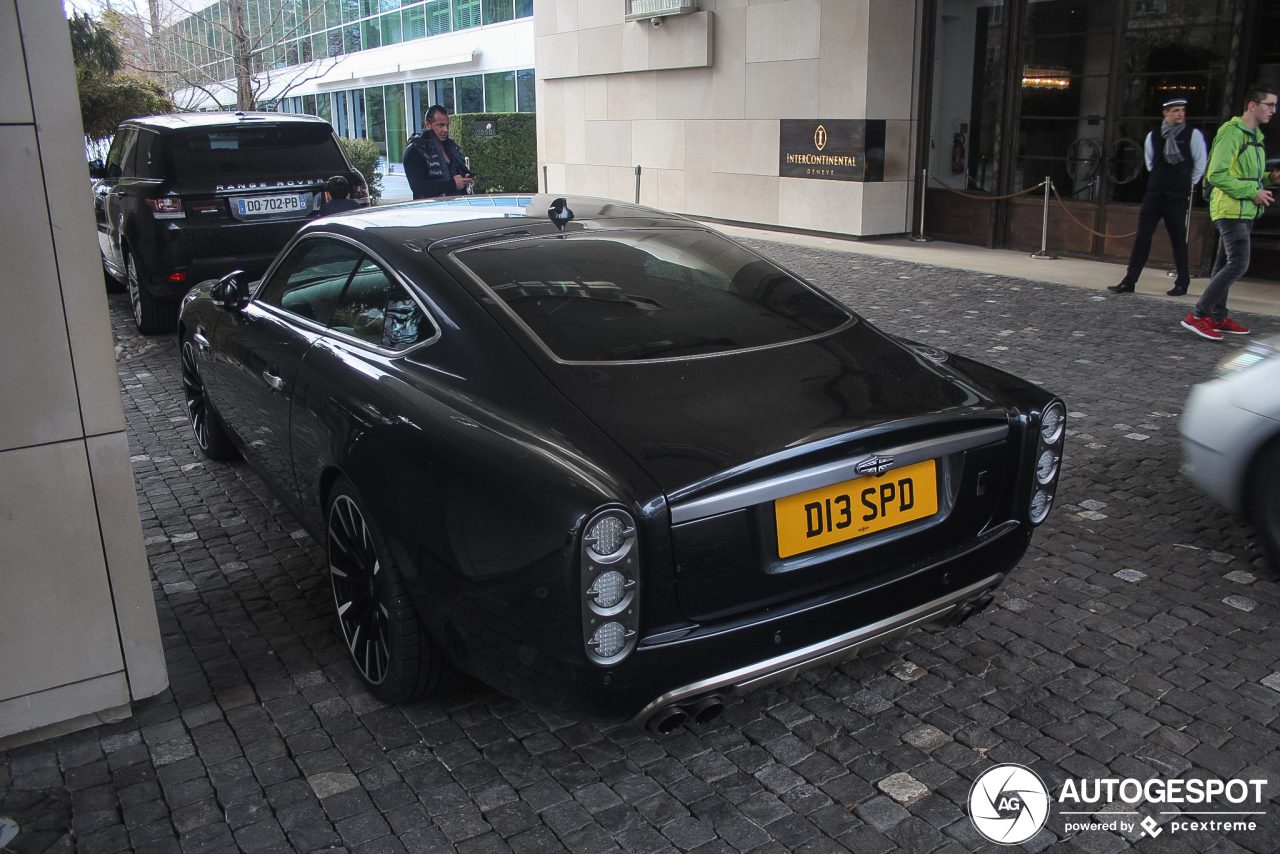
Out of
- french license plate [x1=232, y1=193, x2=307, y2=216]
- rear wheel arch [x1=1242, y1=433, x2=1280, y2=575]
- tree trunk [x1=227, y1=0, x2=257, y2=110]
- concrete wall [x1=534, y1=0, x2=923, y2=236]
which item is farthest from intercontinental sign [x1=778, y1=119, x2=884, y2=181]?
rear wheel arch [x1=1242, y1=433, x2=1280, y2=575]

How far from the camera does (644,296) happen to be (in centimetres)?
338

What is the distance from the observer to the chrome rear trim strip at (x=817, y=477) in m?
2.48

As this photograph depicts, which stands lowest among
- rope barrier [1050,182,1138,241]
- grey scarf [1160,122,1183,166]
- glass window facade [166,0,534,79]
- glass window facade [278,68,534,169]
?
rope barrier [1050,182,1138,241]

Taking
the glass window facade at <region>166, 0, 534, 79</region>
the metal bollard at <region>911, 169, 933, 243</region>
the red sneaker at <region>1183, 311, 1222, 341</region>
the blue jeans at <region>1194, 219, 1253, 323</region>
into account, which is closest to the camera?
the blue jeans at <region>1194, 219, 1253, 323</region>

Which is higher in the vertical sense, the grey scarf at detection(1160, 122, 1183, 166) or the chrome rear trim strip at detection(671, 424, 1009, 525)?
the grey scarf at detection(1160, 122, 1183, 166)

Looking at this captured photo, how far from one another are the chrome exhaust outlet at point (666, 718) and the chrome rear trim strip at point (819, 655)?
2 cm

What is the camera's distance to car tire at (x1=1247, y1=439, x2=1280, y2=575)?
4.04 meters

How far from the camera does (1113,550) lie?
436cm

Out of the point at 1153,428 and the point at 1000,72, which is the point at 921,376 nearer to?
the point at 1153,428

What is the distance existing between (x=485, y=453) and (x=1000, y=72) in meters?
13.0

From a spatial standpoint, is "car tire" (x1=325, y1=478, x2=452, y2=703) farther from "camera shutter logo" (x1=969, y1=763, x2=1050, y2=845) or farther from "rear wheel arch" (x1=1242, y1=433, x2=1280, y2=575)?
"rear wheel arch" (x1=1242, y1=433, x2=1280, y2=575)

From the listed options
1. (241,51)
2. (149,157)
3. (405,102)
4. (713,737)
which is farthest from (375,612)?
(405,102)

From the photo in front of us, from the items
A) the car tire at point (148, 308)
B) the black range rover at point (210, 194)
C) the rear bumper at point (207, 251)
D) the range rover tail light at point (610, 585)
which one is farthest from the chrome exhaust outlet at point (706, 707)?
the car tire at point (148, 308)

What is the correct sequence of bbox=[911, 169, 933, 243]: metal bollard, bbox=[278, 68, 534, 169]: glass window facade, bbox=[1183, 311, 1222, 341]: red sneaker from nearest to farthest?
bbox=[1183, 311, 1222, 341]: red sneaker, bbox=[911, 169, 933, 243]: metal bollard, bbox=[278, 68, 534, 169]: glass window facade
